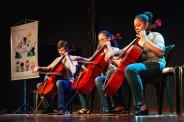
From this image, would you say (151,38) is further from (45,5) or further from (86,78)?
(45,5)

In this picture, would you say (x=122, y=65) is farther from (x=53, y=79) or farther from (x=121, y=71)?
(x=53, y=79)

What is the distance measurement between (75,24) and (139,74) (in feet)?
11.3

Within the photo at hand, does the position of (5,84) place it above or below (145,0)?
below

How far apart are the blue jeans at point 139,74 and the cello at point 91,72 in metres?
0.88

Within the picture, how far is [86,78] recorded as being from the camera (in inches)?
169

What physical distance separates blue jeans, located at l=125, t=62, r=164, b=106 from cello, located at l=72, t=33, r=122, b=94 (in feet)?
2.90

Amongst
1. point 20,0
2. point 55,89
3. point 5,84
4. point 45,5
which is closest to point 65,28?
point 45,5

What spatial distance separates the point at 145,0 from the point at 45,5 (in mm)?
2354

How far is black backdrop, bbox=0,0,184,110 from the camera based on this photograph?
A: 528cm

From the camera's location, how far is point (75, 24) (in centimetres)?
663

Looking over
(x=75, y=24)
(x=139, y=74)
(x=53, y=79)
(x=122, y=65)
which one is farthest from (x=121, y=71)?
(x=75, y=24)

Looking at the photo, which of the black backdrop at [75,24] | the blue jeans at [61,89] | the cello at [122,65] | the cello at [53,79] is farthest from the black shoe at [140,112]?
the black backdrop at [75,24]

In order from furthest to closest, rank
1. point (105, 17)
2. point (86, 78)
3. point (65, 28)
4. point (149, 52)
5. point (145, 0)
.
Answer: point (65, 28)
point (105, 17)
point (145, 0)
point (86, 78)
point (149, 52)

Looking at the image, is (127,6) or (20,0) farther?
(20,0)
